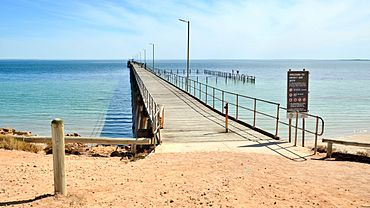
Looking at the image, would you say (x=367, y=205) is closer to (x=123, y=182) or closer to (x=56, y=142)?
(x=123, y=182)

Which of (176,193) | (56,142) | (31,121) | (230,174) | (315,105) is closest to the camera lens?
(56,142)

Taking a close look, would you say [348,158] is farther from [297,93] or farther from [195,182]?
[195,182]

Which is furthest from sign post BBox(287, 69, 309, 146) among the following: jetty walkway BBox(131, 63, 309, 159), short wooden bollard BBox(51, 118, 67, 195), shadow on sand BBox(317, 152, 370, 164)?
short wooden bollard BBox(51, 118, 67, 195)

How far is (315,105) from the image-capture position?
3466cm

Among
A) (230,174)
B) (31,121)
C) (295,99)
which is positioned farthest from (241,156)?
(31,121)

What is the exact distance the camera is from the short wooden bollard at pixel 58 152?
5598mm

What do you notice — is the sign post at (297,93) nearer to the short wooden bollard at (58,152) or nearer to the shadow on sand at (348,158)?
the shadow on sand at (348,158)

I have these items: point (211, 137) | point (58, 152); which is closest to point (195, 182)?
point (58, 152)

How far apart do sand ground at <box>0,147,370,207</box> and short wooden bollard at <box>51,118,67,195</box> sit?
0.87 feet

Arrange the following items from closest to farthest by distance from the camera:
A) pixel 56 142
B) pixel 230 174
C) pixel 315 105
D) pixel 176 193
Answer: pixel 56 142 → pixel 176 193 → pixel 230 174 → pixel 315 105

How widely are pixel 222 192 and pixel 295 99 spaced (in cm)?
510

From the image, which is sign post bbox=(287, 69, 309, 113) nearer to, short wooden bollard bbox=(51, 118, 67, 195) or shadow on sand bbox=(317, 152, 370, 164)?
shadow on sand bbox=(317, 152, 370, 164)

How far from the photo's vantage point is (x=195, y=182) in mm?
6762

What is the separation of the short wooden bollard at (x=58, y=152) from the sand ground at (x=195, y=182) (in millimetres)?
266
